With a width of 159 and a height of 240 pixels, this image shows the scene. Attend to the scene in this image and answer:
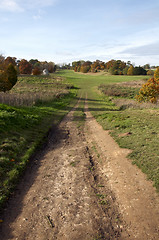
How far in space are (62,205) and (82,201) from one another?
2.16 ft

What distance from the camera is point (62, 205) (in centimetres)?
568

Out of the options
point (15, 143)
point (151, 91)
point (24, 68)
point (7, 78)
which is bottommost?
point (15, 143)

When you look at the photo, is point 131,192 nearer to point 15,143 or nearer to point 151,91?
point 15,143

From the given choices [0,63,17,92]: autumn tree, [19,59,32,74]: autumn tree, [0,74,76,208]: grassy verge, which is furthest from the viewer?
[19,59,32,74]: autumn tree

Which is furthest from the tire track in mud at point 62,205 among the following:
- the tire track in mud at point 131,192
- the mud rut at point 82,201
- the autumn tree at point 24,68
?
the autumn tree at point 24,68

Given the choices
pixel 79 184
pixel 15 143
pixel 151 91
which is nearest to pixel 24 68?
pixel 151 91

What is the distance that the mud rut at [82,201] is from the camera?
471 cm

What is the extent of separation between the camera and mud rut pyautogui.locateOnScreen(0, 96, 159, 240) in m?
4.71

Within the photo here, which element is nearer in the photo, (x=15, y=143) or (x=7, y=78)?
(x=15, y=143)

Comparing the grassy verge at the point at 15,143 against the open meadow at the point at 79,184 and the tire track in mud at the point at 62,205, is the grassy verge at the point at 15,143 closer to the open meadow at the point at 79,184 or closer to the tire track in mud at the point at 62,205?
the open meadow at the point at 79,184

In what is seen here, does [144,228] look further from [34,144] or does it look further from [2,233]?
[34,144]

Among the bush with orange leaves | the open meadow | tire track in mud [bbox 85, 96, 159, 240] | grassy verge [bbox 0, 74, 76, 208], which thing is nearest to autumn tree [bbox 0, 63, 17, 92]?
grassy verge [bbox 0, 74, 76, 208]

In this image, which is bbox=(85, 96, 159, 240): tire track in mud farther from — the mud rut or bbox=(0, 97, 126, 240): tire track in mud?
bbox=(0, 97, 126, 240): tire track in mud

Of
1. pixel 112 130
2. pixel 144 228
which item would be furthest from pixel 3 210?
pixel 112 130
